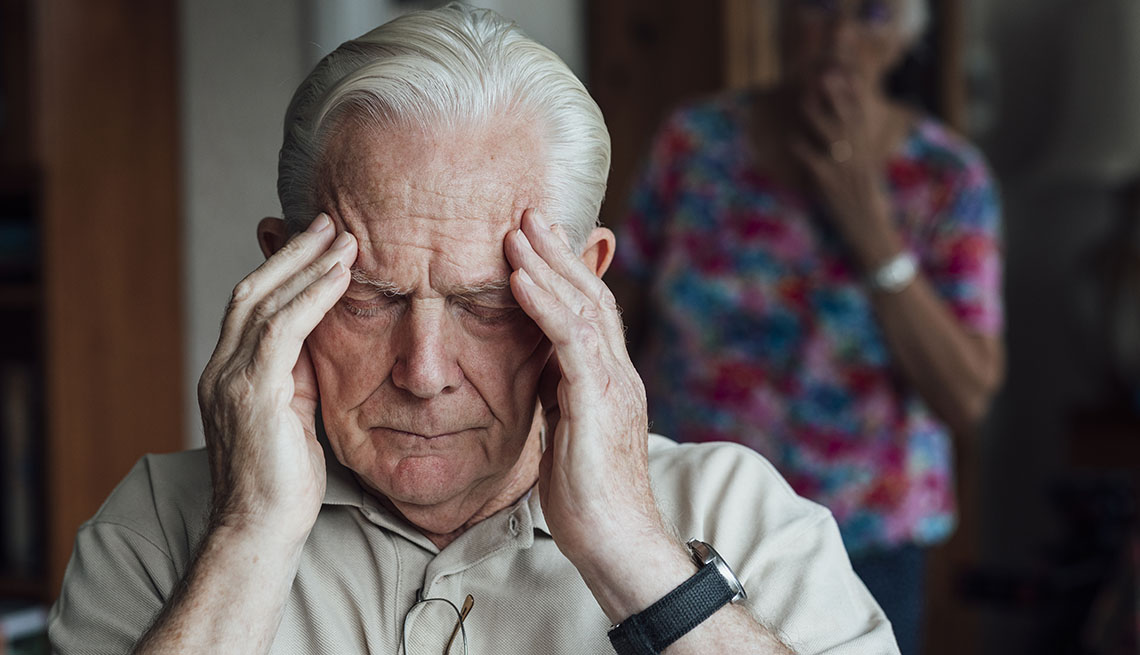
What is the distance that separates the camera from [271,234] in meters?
1.35

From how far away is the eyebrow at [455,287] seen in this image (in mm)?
1165

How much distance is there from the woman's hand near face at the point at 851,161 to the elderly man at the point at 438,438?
77 cm

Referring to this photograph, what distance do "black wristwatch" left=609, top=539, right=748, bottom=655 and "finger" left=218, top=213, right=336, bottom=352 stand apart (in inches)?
18.6

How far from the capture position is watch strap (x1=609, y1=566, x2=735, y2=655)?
112 centimetres

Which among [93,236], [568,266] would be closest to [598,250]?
[568,266]

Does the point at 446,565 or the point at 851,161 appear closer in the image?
the point at 446,565

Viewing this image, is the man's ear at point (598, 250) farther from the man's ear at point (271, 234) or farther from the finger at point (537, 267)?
the man's ear at point (271, 234)

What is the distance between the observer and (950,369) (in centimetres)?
196

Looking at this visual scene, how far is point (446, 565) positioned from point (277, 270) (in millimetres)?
352

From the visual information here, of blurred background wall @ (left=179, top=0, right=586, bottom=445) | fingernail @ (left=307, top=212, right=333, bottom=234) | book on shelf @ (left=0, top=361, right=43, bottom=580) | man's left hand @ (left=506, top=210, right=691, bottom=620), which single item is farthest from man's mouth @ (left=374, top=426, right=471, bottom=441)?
book on shelf @ (left=0, top=361, right=43, bottom=580)

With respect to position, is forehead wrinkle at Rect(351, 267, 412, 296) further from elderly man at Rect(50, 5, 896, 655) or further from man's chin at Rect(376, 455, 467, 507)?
man's chin at Rect(376, 455, 467, 507)

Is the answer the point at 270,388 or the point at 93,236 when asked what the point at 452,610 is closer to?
the point at 270,388

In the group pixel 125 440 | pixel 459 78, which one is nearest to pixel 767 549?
pixel 459 78

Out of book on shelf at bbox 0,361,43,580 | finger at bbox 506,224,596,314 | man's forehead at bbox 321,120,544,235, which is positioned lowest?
book on shelf at bbox 0,361,43,580
